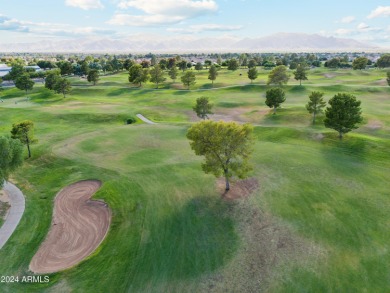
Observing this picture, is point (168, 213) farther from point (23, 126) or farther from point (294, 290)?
point (23, 126)

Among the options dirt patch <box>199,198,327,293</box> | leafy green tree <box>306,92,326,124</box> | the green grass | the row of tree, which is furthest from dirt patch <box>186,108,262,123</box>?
dirt patch <box>199,198,327,293</box>

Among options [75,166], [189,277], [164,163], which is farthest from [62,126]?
[189,277]

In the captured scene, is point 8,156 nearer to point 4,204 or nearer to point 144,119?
point 4,204

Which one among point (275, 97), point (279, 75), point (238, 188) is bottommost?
point (238, 188)

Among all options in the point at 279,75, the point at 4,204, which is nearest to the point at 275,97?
the point at 279,75

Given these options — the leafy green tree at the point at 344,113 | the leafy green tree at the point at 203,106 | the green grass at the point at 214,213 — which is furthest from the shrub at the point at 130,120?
the leafy green tree at the point at 344,113

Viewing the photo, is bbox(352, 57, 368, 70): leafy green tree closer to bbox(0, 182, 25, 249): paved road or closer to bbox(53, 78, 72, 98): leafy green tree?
bbox(53, 78, 72, 98): leafy green tree
